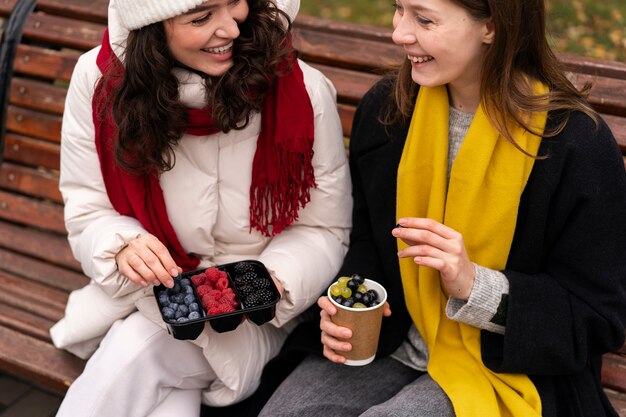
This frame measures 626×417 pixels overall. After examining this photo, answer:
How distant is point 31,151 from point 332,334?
200cm

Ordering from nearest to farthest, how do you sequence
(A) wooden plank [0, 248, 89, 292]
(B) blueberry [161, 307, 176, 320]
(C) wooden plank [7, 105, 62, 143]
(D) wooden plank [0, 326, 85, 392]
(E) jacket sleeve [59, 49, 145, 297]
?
(B) blueberry [161, 307, 176, 320] → (E) jacket sleeve [59, 49, 145, 297] → (D) wooden plank [0, 326, 85, 392] → (A) wooden plank [0, 248, 89, 292] → (C) wooden plank [7, 105, 62, 143]

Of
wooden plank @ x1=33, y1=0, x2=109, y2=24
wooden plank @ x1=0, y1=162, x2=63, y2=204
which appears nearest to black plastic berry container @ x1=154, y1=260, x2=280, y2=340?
wooden plank @ x1=0, y1=162, x2=63, y2=204

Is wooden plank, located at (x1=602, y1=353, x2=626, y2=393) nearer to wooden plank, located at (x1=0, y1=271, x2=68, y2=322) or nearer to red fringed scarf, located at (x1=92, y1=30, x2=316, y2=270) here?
red fringed scarf, located at (x1=92, y1=30, x2=316, y2=270)

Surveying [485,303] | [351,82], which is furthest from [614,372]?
[351,82]

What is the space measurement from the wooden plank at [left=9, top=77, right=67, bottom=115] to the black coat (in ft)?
7.24

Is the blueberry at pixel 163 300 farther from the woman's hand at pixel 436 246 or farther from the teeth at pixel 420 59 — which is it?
the teeth at pixel 420 59

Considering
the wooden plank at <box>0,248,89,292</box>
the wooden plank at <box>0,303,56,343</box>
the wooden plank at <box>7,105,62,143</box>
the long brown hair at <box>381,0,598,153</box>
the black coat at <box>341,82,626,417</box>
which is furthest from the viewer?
the wooden plank at <box>7,105,62,143</box>

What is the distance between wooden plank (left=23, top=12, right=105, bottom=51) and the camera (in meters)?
3.69

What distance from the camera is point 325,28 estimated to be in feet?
11.4

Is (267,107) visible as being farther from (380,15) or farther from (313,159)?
(380,15)

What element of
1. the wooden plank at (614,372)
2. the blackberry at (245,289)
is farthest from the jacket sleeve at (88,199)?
the wooden plank at (614,372)

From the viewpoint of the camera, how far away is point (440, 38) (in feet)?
7.33

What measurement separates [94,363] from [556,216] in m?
1.53

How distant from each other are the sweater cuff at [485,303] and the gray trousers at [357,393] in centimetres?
26
